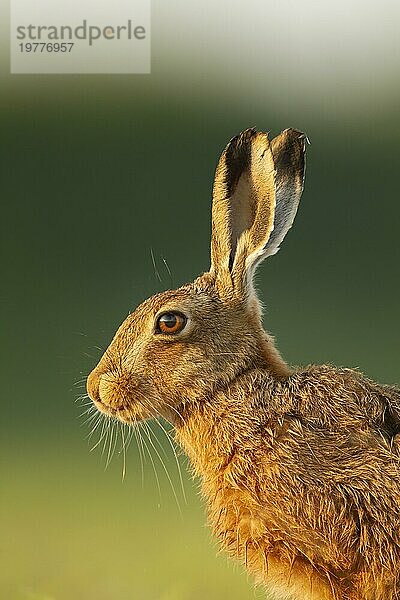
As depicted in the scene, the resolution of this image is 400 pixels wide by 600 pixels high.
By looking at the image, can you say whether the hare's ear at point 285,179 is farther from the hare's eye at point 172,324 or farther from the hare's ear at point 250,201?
the hare's eye at point 172,324

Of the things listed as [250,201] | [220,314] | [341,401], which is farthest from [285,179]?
[341,401]

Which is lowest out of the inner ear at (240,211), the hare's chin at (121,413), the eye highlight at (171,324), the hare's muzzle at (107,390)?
the hare's chin at (121,413)

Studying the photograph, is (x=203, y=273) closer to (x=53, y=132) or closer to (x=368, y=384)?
(x=368, y=384)

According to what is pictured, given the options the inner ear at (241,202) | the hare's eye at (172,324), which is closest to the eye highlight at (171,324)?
the hare's eye at (172,324)

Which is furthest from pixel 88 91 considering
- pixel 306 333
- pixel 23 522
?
pixel 23 522

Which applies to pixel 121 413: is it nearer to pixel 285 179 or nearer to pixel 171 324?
pixel 171 324

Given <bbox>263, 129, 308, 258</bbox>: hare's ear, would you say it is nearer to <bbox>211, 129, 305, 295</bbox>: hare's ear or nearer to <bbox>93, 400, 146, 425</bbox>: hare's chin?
<bbox>211, 129, 305, 295</bbox>: hare's ear
